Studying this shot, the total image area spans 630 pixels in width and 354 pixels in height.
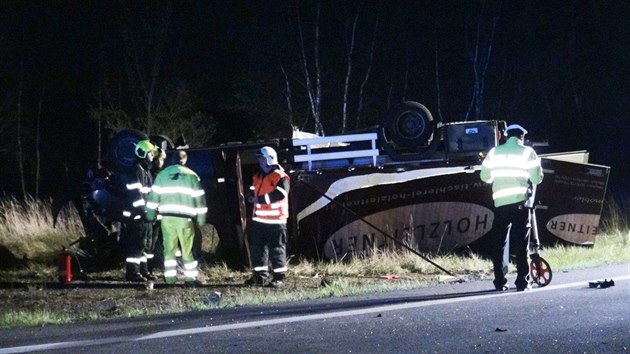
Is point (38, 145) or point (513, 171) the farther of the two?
point (38, 145)

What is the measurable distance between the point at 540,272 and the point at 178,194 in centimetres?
436

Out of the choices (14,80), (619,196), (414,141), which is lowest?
(619,196)

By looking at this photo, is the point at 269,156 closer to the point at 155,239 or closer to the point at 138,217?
the point at 138,217

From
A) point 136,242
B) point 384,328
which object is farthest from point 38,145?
point 384,328

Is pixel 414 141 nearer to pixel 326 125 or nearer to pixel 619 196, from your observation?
pixel 619 196

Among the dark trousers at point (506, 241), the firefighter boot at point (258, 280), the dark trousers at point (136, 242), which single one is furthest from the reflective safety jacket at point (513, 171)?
the dark trousers at point (136, 242)

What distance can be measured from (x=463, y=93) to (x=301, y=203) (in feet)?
66.7

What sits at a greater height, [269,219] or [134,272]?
[269,219]

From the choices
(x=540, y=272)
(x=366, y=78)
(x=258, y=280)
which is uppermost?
(x=366, y=78)

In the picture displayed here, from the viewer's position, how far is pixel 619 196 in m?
25.8

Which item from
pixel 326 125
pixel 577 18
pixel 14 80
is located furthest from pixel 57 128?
pixel 577 18

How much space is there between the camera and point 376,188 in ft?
44.7

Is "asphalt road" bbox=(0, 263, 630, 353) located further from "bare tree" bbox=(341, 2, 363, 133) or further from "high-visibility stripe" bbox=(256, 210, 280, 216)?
"bare tree" bbox=(341, 2, 363, 133)

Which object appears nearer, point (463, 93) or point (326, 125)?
point (326, 125)
